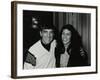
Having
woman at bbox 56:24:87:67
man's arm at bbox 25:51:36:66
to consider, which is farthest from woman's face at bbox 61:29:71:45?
man's arm at bbox 25:51:36:66

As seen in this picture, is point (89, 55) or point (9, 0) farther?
point (89, 55)

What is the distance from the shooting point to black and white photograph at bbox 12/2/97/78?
1411 millimetres

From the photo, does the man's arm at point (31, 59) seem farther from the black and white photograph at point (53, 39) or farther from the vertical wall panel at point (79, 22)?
the vertical wall panel at point (79, 22)

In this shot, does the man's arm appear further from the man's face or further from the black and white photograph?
the man's face

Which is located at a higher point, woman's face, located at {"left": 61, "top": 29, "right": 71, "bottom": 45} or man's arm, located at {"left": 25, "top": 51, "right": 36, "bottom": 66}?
woman's face, located at {"left": 61, "top": 29, "right": 71, "bottom": 45}

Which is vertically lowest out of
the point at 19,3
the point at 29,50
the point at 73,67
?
the point at 73,67

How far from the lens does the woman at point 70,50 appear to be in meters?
1.54

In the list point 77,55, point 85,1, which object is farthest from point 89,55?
point 85,1

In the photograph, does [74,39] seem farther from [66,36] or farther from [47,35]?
[47,35]

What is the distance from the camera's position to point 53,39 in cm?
151

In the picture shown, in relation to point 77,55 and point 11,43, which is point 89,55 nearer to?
point 77,55

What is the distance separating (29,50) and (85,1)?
20.2 inches

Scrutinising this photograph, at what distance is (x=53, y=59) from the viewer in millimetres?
1509

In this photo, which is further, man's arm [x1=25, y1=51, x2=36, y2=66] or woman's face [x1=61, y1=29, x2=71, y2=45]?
woman's face [x1=61, y1=29, x2=71, y2=45]
